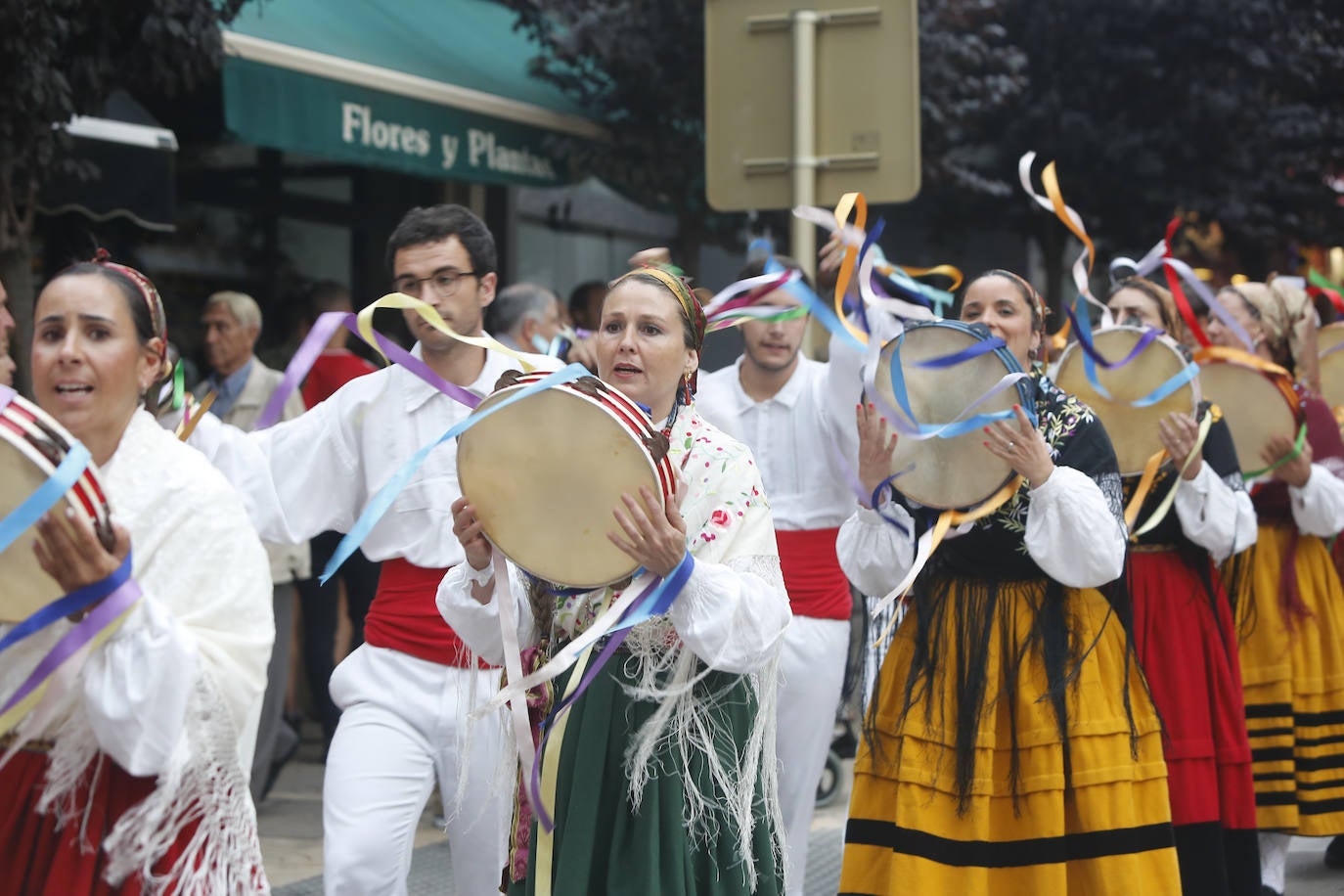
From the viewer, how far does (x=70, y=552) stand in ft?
8.30

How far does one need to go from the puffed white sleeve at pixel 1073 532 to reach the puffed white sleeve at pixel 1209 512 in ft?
3.69

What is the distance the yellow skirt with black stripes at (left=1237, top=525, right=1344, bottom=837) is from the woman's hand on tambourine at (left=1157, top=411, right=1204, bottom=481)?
1.17 m

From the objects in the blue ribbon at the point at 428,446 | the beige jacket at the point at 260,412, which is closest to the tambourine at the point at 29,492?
the blue ribbon at the point at 428,446

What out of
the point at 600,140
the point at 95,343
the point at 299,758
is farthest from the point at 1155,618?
the point at 600,140

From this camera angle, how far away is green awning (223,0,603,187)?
27.6 ft

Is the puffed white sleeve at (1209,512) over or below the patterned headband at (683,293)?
below

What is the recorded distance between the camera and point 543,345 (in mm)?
6621

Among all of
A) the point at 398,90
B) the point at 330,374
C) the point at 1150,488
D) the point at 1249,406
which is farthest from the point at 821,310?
the point at 398,90

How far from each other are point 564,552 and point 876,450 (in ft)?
4.40

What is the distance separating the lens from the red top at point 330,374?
292 inches

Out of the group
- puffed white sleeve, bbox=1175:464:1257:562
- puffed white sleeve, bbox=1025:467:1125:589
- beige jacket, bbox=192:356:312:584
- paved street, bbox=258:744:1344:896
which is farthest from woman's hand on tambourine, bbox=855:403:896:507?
beige jacket, bbox=192:356:312:584

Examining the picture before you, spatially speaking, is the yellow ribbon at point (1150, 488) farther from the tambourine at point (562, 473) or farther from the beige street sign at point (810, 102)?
the tambourine at point (562, 473)

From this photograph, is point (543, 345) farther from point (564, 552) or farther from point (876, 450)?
point (564, 552)

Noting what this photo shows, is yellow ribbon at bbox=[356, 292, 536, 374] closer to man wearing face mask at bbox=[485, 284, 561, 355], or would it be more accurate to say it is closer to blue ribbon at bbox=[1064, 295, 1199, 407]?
blue ribbon at bbox=[1064, 295, 1199, 407]
